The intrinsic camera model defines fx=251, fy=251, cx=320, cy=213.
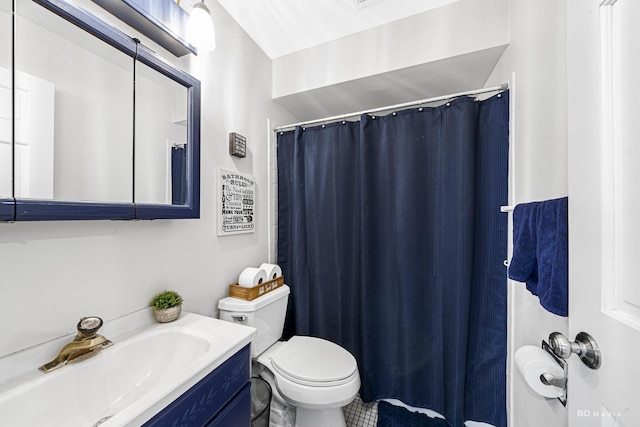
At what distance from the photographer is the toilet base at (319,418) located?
3.97ft

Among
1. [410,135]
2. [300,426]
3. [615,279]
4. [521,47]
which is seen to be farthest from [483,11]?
[300,426]

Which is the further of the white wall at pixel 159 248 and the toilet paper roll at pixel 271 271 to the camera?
the toilet paper roll at pixel 271 271

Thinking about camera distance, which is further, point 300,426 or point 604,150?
point 300,426

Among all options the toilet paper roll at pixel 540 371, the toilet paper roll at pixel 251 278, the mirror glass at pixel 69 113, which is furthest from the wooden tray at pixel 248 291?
the toilet paper roll at pixel 540 371

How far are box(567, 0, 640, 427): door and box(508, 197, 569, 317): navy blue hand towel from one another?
0.12m

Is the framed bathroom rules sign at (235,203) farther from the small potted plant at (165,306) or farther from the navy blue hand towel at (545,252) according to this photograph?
the navy blue hand towel at (545,252)

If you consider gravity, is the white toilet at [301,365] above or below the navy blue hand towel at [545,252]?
below

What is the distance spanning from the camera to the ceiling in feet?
4.33

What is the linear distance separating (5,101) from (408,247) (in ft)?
5.36

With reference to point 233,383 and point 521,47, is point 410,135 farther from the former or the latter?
point 233,383

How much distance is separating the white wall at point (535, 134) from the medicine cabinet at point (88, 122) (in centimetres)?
134

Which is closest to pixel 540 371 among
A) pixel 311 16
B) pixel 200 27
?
pixel 200 27

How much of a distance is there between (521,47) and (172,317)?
6.00 feet

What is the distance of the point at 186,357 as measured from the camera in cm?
88
